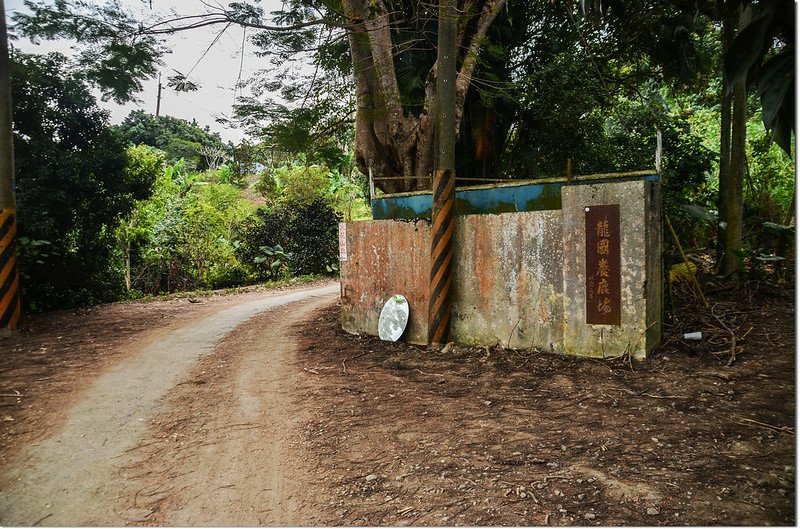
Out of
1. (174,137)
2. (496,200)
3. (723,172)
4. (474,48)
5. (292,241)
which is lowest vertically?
(292,241)

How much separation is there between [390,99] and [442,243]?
8.66 ft

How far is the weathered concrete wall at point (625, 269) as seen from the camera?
15.5ft

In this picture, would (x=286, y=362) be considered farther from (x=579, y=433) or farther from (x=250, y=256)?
(x=250, y=256)

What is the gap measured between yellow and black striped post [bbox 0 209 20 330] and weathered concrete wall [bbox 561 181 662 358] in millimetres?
7337

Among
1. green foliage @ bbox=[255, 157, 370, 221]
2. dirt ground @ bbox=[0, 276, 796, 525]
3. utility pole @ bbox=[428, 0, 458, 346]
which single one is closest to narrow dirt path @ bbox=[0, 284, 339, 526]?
dirt ground @ bbox=[0, 276, 796, 525]

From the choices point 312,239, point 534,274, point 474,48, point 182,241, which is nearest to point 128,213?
point 182,241

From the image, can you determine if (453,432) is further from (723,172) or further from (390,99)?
(723,172)

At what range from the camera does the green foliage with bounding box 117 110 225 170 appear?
23.9 meters

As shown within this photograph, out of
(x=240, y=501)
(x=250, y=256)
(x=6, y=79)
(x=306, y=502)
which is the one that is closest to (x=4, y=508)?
(x=240, y=501)

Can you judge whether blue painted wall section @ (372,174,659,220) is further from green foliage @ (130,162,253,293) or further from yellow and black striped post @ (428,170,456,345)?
green foliage @ (130,162,253,293)

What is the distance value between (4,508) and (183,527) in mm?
1146

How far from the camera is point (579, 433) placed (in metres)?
3.42

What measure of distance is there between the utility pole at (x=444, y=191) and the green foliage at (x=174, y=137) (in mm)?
19713

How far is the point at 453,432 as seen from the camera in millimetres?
3523
